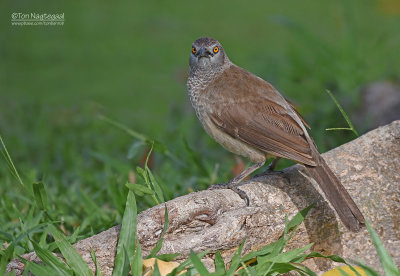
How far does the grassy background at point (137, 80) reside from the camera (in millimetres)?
5207

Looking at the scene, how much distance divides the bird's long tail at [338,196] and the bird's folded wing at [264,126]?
18 cm

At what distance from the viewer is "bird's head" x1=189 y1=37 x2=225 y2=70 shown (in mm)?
4738

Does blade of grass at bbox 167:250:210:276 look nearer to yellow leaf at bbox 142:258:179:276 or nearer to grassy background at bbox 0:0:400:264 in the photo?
yellow leaf at bbox 142:258:179:276

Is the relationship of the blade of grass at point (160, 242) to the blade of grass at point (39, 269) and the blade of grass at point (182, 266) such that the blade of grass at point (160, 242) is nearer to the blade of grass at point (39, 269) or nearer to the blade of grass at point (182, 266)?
the blade of grass at point (182, 266)

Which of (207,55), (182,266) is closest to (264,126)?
(207,55)

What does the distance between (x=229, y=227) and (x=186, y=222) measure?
0.79 feet

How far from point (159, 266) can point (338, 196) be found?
1.11 meters

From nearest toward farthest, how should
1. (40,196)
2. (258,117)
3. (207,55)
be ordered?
(40,196) < (258,117) < (207,55)

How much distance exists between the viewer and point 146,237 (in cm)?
331

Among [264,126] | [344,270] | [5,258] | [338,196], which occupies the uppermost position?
[264,126]

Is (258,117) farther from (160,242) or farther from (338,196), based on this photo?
(160,242)

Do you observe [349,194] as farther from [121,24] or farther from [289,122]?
[121,24]

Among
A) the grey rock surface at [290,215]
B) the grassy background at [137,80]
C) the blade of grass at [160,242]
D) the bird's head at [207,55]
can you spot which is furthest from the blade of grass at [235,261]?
the bird's head at [207,55]

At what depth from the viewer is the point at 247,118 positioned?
4.20 meters
